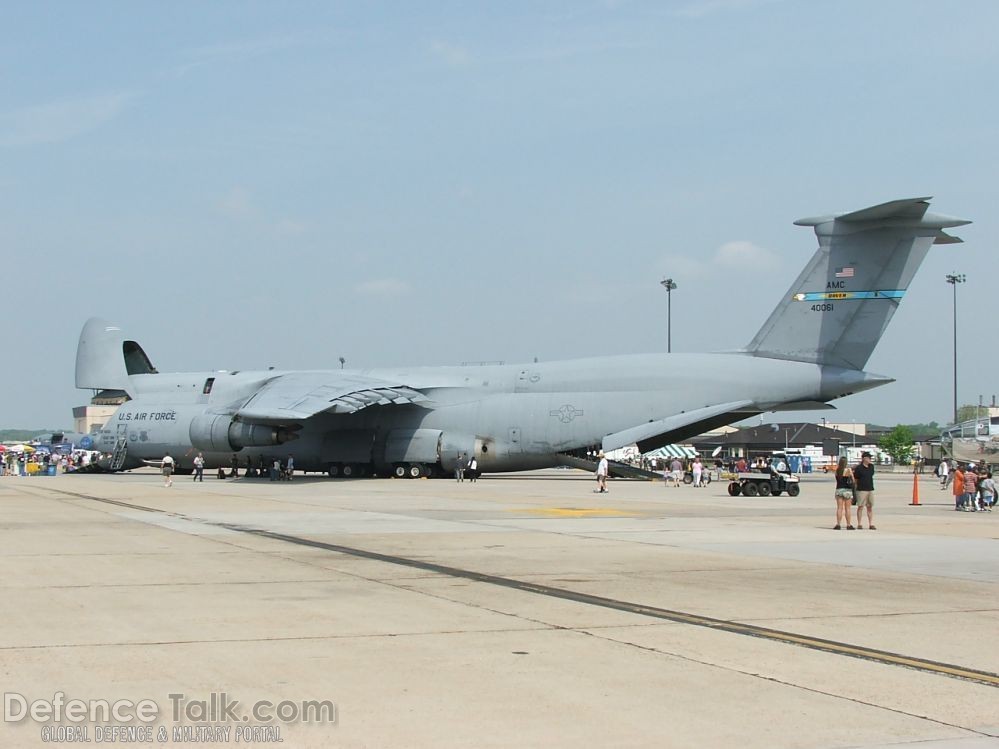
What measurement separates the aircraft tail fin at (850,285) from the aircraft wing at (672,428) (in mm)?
2444

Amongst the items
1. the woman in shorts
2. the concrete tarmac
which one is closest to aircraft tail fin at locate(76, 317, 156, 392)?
the concrete tarmac

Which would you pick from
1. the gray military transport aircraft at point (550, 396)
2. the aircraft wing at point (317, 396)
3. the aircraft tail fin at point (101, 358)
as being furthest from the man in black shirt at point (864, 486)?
the aircraft tail fin at point (101, 358)

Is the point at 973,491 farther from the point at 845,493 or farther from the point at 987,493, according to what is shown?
the point at 845,493

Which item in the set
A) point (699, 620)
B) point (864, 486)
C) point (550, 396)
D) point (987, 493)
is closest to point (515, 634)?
point (699, 620)

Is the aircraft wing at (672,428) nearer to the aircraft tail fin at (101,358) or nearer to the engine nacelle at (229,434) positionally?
the engine nacelle at (229,434)

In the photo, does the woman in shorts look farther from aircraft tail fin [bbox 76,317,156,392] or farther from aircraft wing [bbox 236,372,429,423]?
aircraft tail fin [bbox 76,317,156,392]

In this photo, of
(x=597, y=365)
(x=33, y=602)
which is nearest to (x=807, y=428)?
(x=597, y=365)

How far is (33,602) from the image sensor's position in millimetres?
10094

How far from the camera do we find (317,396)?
40781mm

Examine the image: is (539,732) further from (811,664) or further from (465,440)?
(465,440)

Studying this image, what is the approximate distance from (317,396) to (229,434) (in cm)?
404

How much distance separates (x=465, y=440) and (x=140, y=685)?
122ft

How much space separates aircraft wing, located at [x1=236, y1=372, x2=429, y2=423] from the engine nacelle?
715 millimetres

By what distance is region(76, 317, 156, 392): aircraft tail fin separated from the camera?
54.0m
